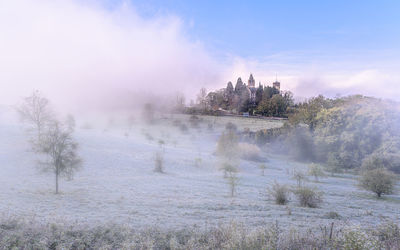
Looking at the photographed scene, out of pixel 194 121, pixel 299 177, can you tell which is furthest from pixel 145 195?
pixel 194 121

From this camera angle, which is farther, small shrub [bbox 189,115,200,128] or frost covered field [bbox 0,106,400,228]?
small shrub [bbox 189,115,200,128]

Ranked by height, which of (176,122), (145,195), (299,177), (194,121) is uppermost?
(194,121)

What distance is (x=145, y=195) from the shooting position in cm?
1923

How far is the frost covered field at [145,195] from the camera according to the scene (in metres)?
13.0

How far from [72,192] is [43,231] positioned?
1150 cm

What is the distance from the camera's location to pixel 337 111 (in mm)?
51375

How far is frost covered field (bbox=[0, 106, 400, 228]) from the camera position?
514 inches

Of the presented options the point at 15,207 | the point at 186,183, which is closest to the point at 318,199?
the point at 186,183

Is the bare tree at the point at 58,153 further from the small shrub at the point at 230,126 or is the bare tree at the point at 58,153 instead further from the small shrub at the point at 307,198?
the small shrub at the point at 230,126

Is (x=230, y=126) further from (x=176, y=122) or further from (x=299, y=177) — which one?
(x=299, y=177)

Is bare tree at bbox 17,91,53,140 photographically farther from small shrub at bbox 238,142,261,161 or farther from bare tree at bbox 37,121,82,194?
small shrub at bbox 238,142,261,161

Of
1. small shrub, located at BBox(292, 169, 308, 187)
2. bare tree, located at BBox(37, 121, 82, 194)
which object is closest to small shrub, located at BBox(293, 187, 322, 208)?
small shrub, located at BBox(292, 169, 308, 187)

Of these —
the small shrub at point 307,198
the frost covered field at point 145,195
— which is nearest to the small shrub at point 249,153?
the frost covered field at point 145,195

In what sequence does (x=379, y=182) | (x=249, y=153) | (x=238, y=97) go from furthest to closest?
(x=238, y=97) → (x=249, y=153) → (x=379, y=182)
